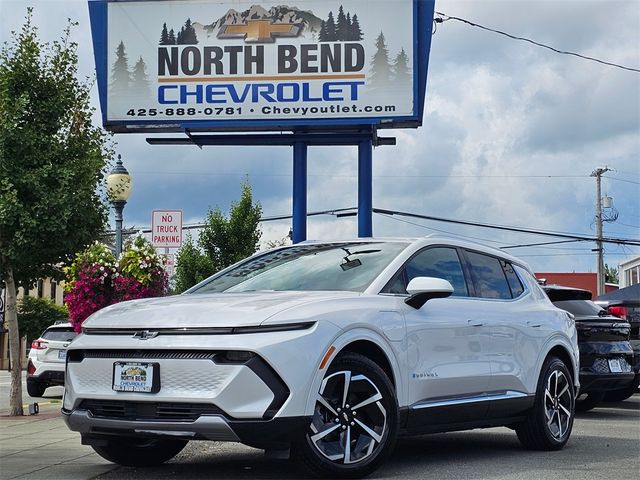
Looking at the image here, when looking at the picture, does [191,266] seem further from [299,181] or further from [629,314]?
[629,314]

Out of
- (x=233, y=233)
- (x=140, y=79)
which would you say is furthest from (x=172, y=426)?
(x=233, y=233)

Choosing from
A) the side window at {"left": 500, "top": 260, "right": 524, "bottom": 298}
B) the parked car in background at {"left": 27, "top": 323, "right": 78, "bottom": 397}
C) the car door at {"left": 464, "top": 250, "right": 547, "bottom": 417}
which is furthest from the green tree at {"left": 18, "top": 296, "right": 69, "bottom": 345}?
the car door at {"left": 464, "top": 250, "right": 547, "bottom": 417}

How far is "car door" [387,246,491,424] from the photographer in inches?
279

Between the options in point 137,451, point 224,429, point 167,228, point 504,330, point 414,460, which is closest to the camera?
point 224,429

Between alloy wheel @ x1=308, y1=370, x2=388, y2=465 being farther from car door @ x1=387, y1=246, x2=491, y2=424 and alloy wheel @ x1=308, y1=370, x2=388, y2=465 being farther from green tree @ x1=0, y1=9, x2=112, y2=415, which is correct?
green tree @ x1=0, y1=9, x2=112, y2=415

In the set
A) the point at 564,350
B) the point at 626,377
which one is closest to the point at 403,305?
the point at 564,350

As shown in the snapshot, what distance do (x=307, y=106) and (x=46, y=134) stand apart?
5.96m

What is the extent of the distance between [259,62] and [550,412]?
11.3 m

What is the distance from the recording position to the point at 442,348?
7.36m

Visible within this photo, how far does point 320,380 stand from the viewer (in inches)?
243

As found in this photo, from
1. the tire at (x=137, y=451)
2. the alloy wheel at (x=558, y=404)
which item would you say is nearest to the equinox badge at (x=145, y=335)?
the tire at (x=137, y=451)

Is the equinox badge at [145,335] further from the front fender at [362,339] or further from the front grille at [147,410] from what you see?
the front fender at [362,339]

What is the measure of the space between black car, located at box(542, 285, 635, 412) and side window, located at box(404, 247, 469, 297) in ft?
12.7

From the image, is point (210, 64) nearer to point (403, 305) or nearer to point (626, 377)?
point (626, 377)
